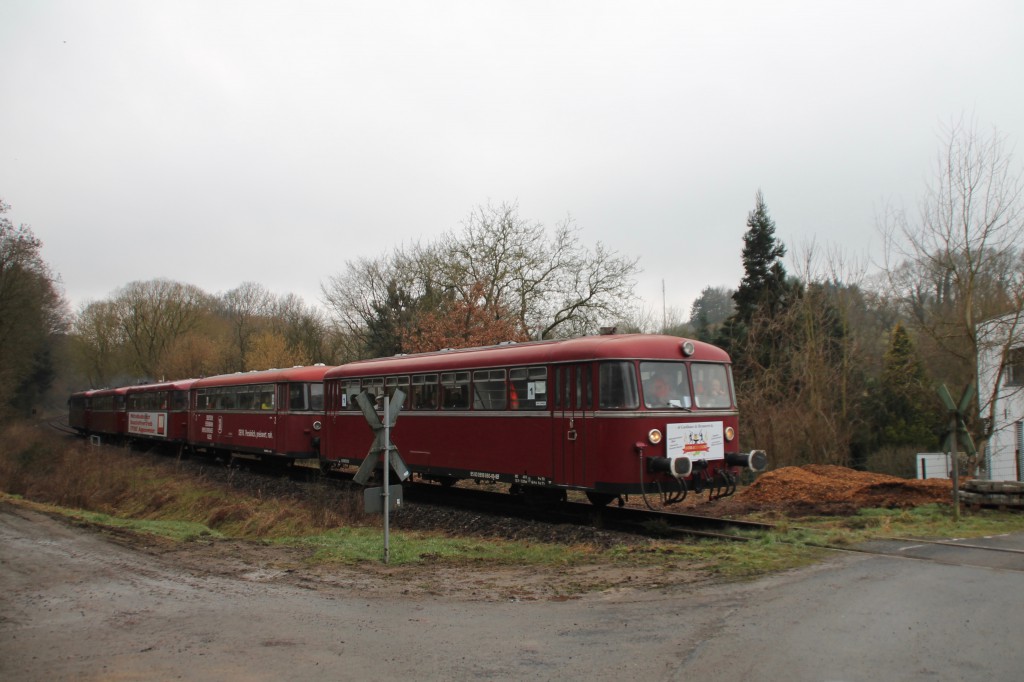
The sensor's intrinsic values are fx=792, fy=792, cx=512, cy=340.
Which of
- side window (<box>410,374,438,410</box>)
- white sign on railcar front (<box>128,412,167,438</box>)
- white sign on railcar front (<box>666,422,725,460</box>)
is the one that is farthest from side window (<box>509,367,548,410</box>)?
white sign on railcar front (<box>128,412,167,438</box>)

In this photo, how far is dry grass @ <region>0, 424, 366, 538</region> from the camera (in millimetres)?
14273

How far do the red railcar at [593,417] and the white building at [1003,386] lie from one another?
1102cm

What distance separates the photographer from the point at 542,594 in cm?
822

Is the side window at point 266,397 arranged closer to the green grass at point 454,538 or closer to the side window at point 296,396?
the side window at point 296,396

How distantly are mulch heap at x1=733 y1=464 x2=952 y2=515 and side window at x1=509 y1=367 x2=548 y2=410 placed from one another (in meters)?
4.55

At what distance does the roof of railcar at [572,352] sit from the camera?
12133mm

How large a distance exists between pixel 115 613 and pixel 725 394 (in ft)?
31.0

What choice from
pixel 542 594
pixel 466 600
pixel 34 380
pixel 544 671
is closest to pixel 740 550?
pixel 542 594

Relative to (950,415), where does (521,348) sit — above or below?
above

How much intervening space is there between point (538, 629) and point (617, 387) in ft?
18.1

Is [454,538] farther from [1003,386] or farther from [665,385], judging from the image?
[1003,386]

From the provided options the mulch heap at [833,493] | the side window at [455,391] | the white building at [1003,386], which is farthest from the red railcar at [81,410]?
the white building at [1003,386]

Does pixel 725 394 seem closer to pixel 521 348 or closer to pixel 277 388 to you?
pixel 521 348

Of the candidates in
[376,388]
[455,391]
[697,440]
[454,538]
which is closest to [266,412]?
[376,388]
